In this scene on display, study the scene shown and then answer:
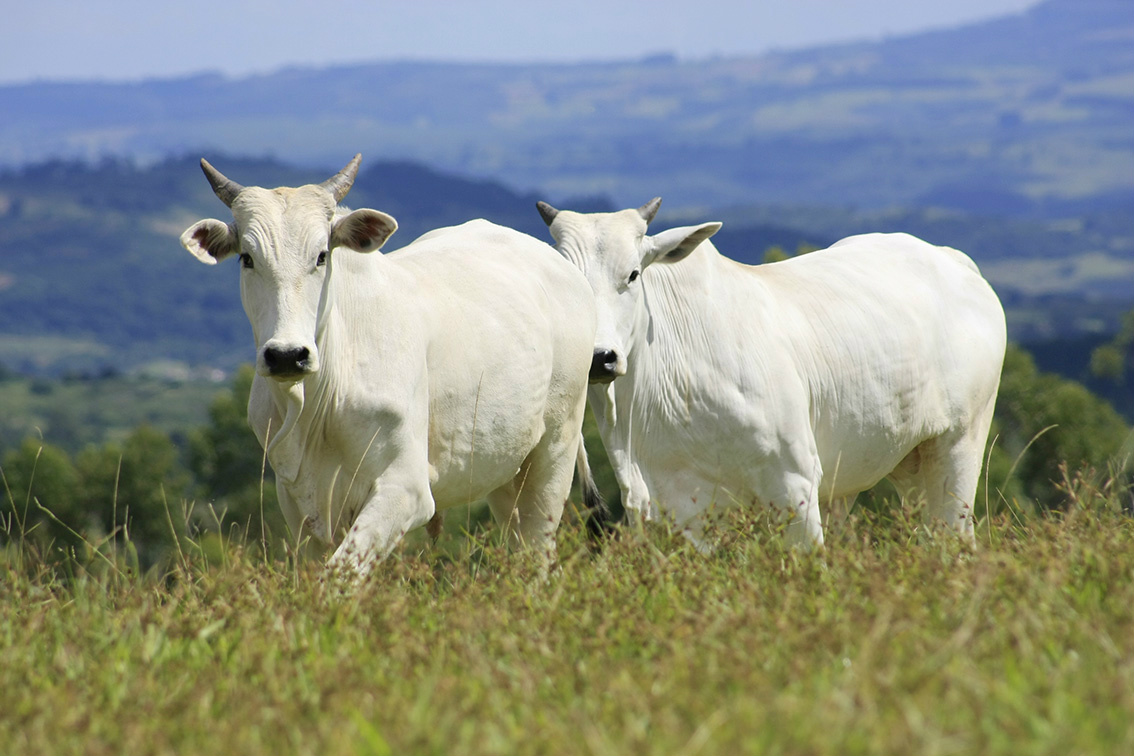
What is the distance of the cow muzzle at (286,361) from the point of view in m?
5.66

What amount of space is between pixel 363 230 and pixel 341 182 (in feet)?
1.51

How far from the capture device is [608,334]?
761 cm

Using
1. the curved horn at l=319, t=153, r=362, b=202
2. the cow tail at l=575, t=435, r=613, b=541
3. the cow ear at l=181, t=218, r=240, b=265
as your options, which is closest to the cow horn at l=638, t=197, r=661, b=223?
the cow tail at l=575, t=435, r=613, b=541

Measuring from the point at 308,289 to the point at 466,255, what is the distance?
1700 millimetres

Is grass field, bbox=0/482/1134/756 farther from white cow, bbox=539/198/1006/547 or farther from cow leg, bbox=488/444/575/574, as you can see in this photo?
cow leg, bbox=488/444/575/574

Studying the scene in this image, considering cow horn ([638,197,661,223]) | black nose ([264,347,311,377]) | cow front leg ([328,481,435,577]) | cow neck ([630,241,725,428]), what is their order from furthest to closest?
cow horn ([638,197,661,223]) → cow neck ([630,241,725,428]) → cow front leg ([328,481,435,577]) → black nose ([264,347,311,377])

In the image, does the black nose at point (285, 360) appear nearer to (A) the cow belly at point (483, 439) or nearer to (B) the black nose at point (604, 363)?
(A) the cow belly at point (483, 439)

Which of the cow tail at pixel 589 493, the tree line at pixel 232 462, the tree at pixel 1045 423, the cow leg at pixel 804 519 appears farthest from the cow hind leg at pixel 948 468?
the tree at pixel 1045 423

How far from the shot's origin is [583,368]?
764 cm

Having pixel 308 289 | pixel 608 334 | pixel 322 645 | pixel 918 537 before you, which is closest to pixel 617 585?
pixel 322 645

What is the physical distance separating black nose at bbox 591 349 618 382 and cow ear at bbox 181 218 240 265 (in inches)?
87.6

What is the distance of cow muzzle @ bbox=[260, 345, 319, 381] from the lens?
18.6 feet

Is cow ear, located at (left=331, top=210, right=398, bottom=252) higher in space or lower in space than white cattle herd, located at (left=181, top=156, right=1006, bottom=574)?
higher

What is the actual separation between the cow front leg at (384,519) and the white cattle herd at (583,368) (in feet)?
0.04
